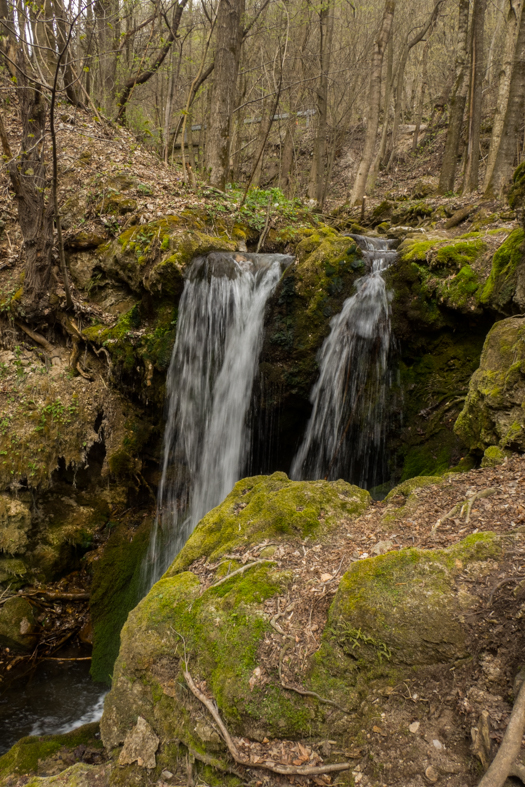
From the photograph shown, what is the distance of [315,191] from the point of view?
15.5 m

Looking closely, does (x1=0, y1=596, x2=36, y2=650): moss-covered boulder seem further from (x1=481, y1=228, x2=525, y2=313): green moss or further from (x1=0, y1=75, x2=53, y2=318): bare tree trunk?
(x1=481, y1=228, x2=525, y2=313): green moss

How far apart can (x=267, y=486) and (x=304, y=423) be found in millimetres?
3415

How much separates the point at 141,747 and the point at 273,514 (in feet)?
5.50

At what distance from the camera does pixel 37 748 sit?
369 centimetres

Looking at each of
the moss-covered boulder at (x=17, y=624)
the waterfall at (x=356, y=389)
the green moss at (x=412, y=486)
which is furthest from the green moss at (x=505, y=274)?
the moss-covered boulder at (x=17, y=624)

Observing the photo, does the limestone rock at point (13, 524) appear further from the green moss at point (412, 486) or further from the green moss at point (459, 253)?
the green moss at point (459, 253)

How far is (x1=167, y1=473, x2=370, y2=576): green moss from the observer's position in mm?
3484

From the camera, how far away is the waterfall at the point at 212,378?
23.5 feet

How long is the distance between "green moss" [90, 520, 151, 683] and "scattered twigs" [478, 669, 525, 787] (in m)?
5.08

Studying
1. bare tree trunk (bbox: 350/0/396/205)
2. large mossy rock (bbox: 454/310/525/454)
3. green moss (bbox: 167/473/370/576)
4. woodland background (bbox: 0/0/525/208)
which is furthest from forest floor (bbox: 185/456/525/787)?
bare tree trunk (bbox: 350/0/396/205)

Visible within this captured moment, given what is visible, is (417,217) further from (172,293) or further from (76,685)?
(76,685)

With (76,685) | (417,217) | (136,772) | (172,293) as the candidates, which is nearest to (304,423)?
(172,293)

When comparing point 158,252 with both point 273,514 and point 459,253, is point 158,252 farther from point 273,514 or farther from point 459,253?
point 273,514

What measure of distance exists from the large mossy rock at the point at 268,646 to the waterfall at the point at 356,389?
12.0 ft
